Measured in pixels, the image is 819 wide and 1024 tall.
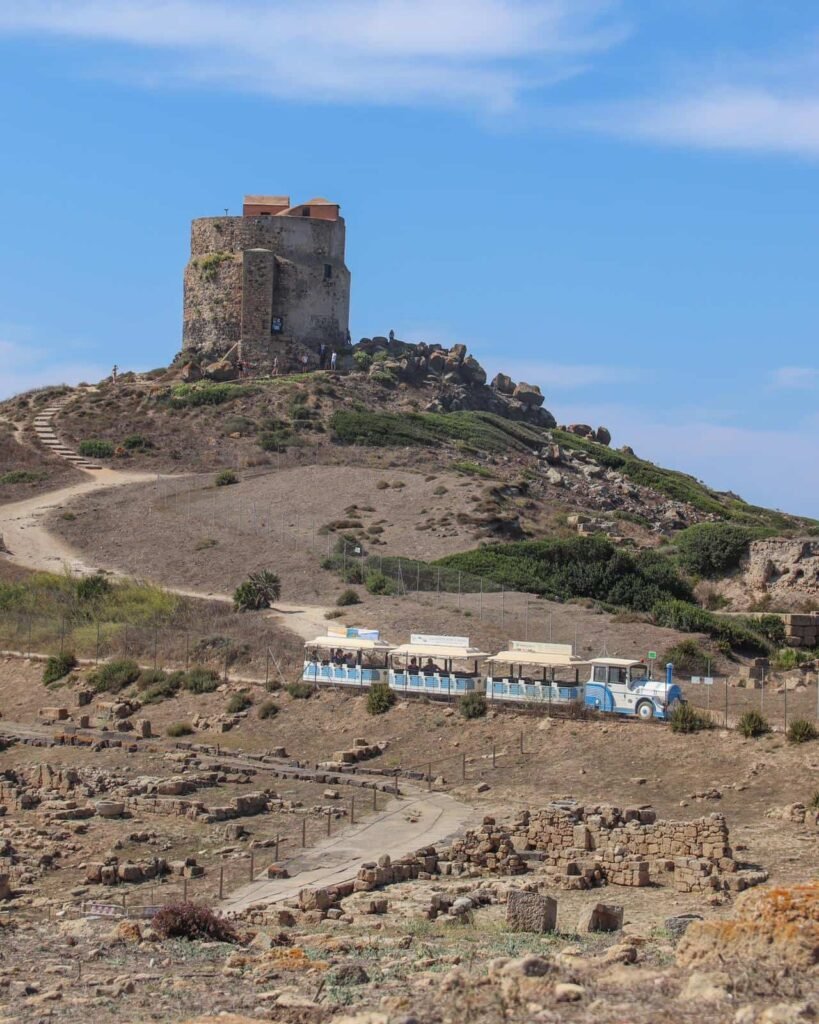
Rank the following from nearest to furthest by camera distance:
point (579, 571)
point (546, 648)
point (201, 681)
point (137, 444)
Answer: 1. point (546, 648)
2. point (201, 681)
3. point (579, 571)
4. point (137, 444)

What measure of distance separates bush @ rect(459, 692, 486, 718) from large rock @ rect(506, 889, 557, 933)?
52.7 ft

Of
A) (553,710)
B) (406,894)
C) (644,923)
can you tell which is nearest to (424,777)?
(553,710)

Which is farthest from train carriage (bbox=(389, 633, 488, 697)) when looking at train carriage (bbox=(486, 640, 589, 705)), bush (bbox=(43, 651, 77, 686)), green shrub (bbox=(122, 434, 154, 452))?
green shrub (bbox=(122, 434, 154, 452))

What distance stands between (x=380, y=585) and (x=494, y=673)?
467 inches

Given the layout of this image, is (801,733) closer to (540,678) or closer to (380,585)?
(540,678)

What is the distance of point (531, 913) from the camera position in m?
19.0

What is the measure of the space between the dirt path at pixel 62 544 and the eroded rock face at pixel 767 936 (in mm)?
30937

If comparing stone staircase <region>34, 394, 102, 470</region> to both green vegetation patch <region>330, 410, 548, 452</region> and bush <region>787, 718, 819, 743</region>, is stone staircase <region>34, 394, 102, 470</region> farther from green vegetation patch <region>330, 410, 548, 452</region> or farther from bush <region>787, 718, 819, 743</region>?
bush <region>787, 718, 819, 743</region>

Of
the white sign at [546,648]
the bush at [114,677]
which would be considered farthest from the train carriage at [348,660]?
the bush at [114,677]

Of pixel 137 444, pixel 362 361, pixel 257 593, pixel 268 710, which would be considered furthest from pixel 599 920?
pixel 362 361

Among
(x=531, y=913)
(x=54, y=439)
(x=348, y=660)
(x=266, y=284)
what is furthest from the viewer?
(x=266, y=284)

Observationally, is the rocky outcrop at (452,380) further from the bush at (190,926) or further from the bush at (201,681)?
the bush at (190,926)

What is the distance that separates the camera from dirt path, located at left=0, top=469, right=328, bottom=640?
1899 inches

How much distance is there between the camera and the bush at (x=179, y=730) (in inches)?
1489
